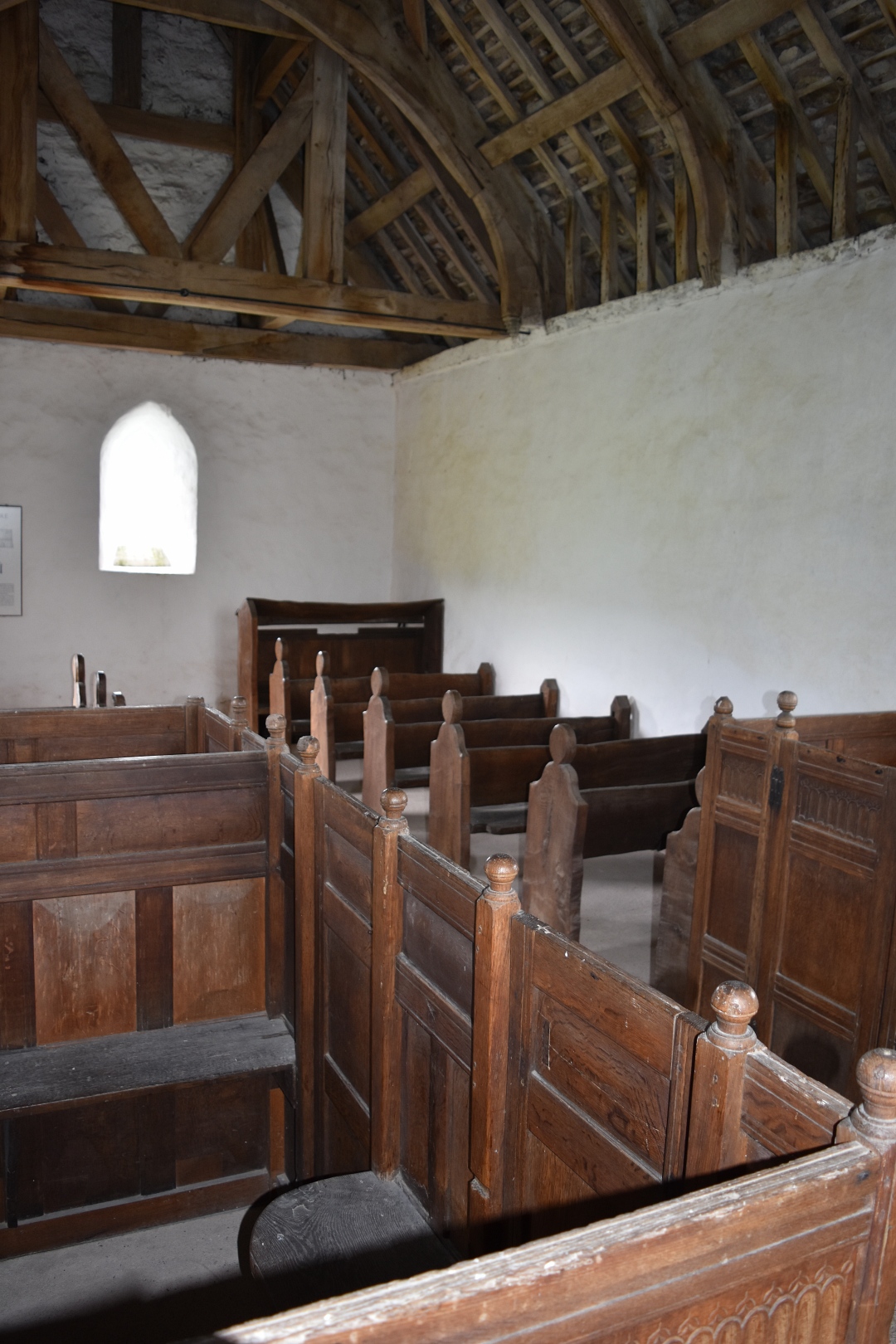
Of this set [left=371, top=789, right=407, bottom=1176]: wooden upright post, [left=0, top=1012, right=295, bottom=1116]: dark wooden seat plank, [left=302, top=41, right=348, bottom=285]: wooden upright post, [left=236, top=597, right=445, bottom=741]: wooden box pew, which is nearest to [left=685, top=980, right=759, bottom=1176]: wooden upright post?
[left=371, top=789, right=407, bottom=1176]: wooden upright post

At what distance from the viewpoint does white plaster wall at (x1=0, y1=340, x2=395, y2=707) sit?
25.5 ft

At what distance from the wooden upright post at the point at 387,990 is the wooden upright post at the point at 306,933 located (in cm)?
53

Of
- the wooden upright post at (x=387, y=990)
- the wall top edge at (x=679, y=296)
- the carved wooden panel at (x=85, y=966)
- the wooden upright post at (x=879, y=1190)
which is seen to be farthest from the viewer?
the wall top edge at (x=679, y=296)

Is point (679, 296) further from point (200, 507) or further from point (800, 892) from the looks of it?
point (200, 507)

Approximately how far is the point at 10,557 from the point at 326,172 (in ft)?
12.4

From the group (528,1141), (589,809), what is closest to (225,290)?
(589,809)

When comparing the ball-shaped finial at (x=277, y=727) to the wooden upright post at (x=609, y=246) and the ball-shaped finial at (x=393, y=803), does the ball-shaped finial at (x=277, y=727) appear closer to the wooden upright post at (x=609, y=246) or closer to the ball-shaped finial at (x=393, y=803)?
the ball-shaped finial at (x=393, y=803)

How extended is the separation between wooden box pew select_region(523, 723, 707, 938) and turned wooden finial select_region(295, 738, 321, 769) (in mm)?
1138

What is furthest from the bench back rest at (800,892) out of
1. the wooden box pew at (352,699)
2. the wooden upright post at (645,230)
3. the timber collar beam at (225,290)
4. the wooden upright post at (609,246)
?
the timber collar beam at (225,290)

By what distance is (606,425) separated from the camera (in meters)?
5.94

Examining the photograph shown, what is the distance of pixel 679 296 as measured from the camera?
5.28 metres

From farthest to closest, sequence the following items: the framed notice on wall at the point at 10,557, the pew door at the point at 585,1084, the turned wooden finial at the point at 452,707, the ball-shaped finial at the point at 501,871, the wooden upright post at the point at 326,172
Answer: the framed notice on wall at the point at 10,557 < the wooden upright post at the point at 326,172 < the turned wooden finial at the point at 452,707 < the ball-shaped finial at the point at 501,871 < the pew door at the point at 585,1084

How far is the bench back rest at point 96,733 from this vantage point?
3.92 metres

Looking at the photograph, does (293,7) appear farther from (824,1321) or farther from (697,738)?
(824,1321)
